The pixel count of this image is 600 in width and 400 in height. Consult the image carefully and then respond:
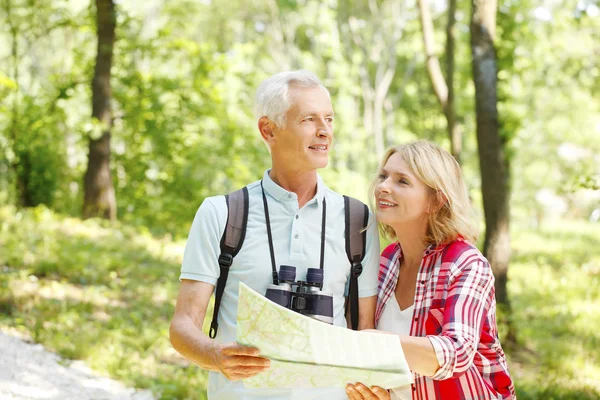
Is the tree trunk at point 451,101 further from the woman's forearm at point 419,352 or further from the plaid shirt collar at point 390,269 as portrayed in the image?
the woman's forearm at point 419,352

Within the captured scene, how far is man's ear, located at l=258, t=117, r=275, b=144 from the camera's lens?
8.99ft

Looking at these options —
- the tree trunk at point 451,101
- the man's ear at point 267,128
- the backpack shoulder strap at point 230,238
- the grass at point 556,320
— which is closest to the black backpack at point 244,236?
the backpack shoulder strap at point 230,238

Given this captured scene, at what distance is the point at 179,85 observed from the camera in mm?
13773

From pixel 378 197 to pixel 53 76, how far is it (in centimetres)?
1170

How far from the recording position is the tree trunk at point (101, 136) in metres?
12.5

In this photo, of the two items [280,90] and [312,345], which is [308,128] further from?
[312,345]

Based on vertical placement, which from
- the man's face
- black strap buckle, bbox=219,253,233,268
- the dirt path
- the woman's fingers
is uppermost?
the man's face

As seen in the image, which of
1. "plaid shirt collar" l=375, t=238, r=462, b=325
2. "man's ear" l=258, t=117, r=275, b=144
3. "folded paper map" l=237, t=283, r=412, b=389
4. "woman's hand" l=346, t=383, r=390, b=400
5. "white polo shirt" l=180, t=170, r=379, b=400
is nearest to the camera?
"folded paper map" l=237, t=283, r=412, b=389

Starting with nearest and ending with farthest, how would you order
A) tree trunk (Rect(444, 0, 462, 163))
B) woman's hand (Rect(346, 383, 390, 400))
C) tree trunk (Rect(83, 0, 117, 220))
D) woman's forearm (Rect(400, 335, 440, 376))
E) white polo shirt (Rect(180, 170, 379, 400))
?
woman's forearm (Rect(400, 335, 440, 376)) < woman's hand (Rect(346, 383, 390, 400)) < white polo shirt (Rect(180, 170, 379, 400)) < tree trunk (Rect(444, 0, 462, 163)) < tree trunk (Rect(83, 0, 117, 220))

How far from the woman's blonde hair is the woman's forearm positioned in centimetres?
57

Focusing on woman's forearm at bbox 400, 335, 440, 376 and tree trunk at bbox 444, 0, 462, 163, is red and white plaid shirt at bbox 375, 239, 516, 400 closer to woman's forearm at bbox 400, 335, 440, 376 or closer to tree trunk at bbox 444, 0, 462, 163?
woman's forearm at bbox 400, 335, 440, 376

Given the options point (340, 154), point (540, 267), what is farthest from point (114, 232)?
point (340, 154)

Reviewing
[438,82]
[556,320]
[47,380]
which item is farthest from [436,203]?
[556,320]

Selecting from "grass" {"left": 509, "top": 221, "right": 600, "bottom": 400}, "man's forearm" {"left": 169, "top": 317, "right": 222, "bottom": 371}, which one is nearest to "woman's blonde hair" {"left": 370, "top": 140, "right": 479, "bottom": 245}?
"man's forearm" {"left": 169, "top": 317, "right": 222, "bottom": 371}
